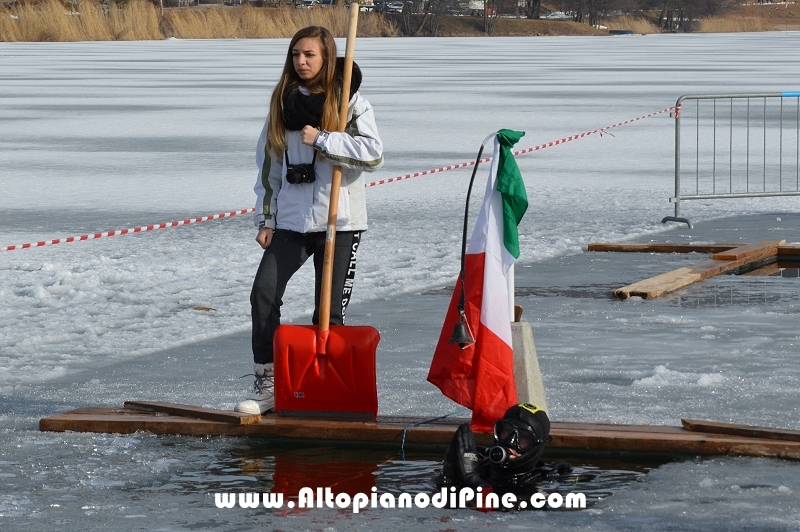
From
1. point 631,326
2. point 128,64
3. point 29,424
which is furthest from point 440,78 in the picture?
point 29,424

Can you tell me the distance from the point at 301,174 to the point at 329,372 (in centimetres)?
78

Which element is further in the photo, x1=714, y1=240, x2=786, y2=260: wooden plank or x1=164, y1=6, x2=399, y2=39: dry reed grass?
x1=164, y1=6, x2=399, y2=39: dry reed grass

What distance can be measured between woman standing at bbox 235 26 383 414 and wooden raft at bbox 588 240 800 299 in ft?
11.6

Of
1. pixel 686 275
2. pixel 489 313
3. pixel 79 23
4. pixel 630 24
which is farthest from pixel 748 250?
pixel 630 24

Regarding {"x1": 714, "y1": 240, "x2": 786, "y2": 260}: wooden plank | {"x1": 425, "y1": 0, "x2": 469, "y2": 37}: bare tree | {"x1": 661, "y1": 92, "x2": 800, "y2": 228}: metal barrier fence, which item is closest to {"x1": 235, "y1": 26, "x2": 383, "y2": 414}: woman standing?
{"x1": 714, "y1": 240, "x2": 786, "y2": 260}: wooden plank

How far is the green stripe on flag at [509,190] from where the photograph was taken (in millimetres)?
5246

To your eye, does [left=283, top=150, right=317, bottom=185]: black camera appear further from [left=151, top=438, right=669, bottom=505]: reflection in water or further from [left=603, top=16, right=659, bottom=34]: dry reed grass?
[left=603, top=16, right=659, bottom=34]: dry reed grass

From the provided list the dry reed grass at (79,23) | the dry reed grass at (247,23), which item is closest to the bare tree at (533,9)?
the dry reed grass at (247,23)

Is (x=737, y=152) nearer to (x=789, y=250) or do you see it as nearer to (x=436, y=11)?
(x=789, y=250)

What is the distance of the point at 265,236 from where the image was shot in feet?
18.5

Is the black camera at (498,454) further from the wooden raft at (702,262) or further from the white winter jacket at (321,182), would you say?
the wooden raft at (702,262)

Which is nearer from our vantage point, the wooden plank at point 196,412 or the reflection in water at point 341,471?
the reflection in water at point 341,471

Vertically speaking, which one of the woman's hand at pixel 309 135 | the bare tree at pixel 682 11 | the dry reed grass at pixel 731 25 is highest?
the bare tree at pixel 682 11

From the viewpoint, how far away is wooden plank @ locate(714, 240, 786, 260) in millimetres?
10016
